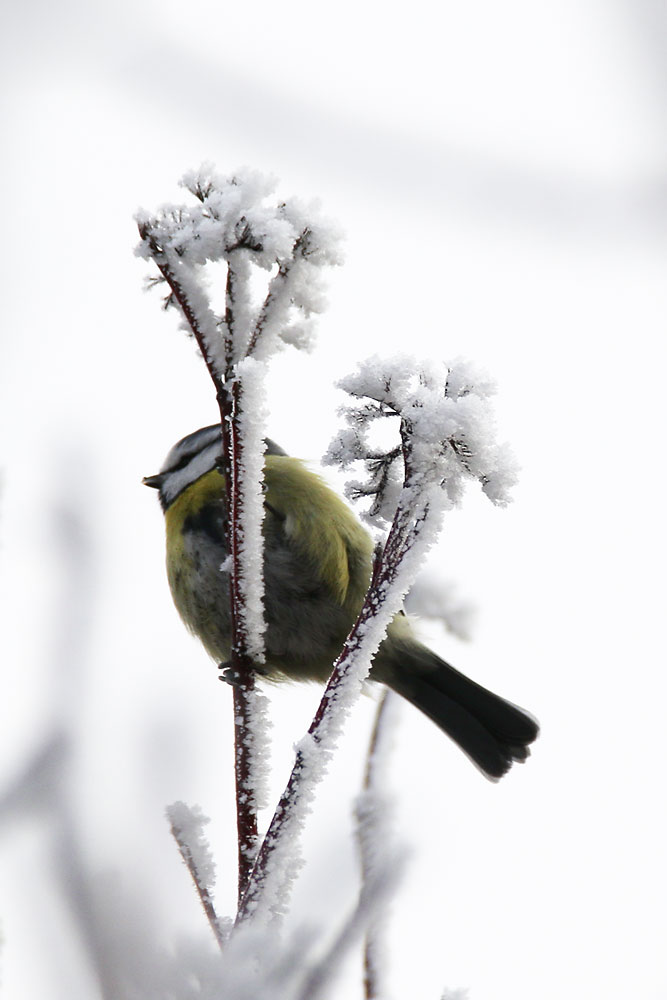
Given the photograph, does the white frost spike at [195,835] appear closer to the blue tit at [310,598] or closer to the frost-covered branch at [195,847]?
the frost-covered branch at [195,847]

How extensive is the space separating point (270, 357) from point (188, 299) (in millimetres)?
89

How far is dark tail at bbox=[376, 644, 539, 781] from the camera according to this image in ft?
9.81

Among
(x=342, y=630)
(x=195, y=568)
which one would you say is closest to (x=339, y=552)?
(x=342, y=630)

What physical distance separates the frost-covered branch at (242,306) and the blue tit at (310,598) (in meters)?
1.56

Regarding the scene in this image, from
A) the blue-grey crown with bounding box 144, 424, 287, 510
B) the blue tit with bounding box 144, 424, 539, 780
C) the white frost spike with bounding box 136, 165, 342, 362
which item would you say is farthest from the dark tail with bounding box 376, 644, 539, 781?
the white frost spike with bounding box 136, 165, 342, 362

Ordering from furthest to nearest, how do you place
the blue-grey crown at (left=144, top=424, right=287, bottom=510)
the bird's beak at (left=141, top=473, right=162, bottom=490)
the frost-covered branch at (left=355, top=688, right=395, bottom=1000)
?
the bird's beak at (left=141, top=473, right=162, bottom=490) → the blue-grey crown at (left=144, top=424, right=287, bottom=510) → the frost-covered branch at (left=355, top=688, right=395, bottom=1000)

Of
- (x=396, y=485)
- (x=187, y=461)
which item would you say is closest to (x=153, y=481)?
(x=187, y=461)

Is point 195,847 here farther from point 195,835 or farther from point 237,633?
point 237,633

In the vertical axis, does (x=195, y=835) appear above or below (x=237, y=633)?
below

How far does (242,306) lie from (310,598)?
1.88 m

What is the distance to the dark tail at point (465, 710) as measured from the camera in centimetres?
299

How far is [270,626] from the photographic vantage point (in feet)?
8.91

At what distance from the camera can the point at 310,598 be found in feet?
8.84

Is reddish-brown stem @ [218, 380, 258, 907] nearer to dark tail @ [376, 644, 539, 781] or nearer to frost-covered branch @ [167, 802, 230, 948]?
frost-covered branch @ [167, 802, 230, 948]
